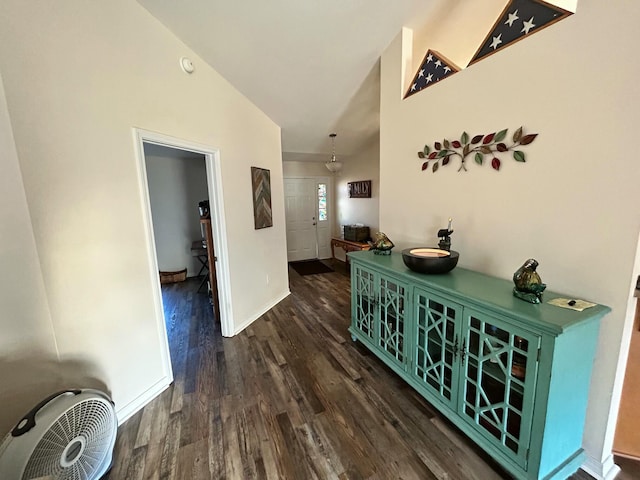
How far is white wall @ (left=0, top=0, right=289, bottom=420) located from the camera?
1.31 meters

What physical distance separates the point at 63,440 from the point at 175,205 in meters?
4.25

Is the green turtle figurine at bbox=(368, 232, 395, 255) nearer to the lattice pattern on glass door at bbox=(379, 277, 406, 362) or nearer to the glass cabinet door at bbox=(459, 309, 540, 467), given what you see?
the lattice pattern on glass door at bbox=(379, 277, 406, 362)

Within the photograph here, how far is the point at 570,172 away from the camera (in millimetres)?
1372

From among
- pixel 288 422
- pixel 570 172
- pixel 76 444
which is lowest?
pixel 288 422

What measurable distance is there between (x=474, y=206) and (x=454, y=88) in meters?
0.86

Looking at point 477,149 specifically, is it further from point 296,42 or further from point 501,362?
point 296,42

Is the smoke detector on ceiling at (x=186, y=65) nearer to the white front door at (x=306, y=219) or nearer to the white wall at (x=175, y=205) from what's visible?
the white wall at (x=175, y=205)

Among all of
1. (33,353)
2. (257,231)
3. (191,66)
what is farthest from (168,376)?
(191,66)

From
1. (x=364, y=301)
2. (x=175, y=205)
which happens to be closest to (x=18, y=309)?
(x=364, y=301)

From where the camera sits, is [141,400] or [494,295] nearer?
[494,295]

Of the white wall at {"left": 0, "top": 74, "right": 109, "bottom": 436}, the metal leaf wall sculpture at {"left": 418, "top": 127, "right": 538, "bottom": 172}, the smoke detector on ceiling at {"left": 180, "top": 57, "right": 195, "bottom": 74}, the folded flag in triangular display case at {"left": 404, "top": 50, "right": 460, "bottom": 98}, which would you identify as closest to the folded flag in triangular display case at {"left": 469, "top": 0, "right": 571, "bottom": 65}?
the folded flag in triangular display case at {"left": 404, "top": 50, "right": 460, "bottom": 98}

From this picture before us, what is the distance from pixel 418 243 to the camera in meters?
2.39

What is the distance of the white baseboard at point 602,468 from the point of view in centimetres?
135

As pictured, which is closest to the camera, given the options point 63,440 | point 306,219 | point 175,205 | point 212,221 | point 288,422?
point 63,440
